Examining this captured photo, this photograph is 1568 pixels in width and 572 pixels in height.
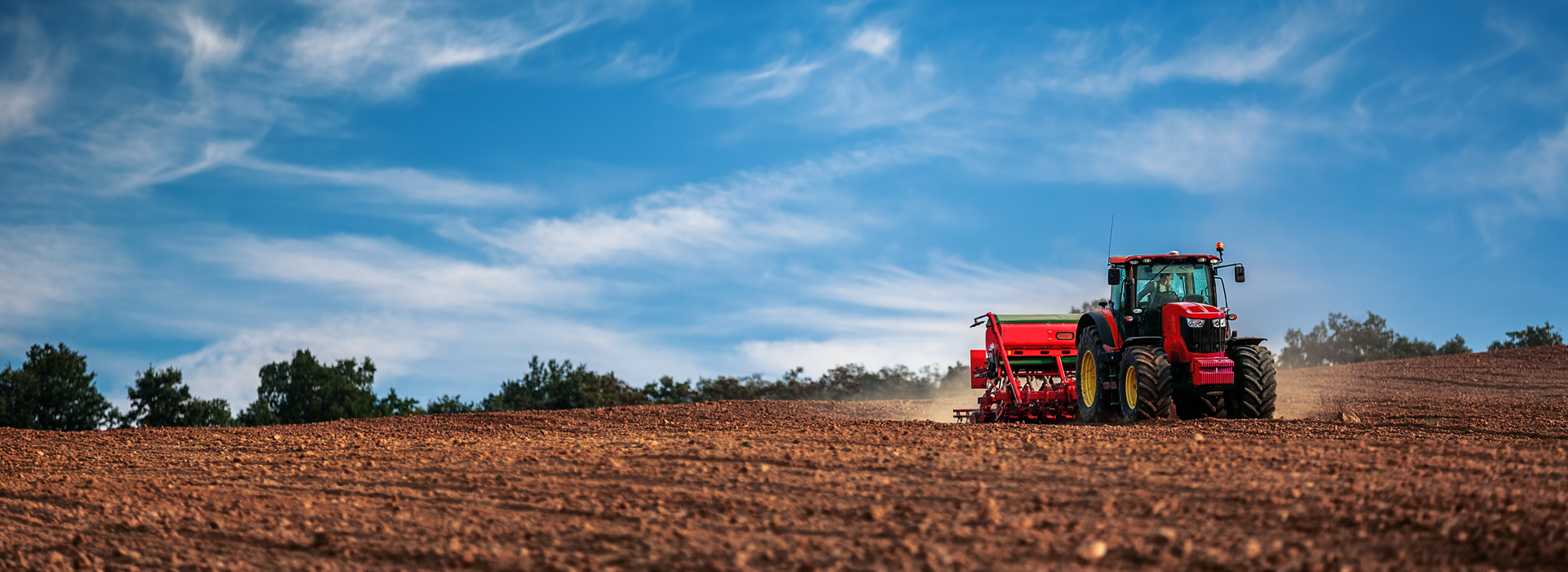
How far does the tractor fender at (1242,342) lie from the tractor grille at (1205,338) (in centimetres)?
57

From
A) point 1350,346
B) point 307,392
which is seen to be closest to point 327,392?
point 307,392

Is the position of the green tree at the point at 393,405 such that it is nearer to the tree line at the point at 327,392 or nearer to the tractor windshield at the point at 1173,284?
the tree line at the point at 327,392

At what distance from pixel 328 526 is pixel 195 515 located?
58.5 inches

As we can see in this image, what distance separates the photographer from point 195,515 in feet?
25.2

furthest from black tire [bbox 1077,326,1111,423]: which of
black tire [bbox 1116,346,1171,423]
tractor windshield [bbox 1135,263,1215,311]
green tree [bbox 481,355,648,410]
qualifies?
green tree [bbox 481,355,648,410]

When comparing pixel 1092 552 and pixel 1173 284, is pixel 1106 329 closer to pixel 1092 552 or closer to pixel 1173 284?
pixel 1173 284

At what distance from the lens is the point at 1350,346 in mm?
41625

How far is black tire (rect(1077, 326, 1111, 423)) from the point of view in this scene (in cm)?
1430

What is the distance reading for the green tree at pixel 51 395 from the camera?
31391 millimetres

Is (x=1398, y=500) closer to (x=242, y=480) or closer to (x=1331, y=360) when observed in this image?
(x=242, y=480)

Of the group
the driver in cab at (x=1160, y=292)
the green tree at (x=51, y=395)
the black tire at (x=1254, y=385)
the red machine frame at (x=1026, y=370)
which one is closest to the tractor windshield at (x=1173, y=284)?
the driver in cab at (x=1160, y=292)

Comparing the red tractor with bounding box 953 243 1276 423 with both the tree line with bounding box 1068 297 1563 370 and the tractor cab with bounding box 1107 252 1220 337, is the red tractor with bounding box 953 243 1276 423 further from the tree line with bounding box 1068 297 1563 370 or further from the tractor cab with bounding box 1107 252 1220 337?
the tree line with bounding box 1068 297 1563 370

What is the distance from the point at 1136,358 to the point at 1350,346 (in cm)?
3373

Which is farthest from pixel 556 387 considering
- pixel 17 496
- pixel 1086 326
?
pixel 17 496
